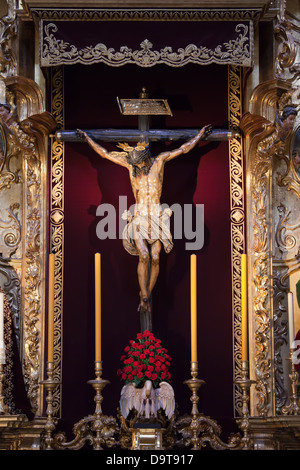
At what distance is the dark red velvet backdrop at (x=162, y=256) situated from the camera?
298 inches

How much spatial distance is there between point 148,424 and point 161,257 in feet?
4.68

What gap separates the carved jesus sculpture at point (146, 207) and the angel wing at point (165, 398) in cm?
66

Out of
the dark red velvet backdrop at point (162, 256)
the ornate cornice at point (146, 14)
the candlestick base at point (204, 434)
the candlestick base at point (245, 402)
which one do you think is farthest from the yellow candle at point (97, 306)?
the ornate cornice at point (146, 14)

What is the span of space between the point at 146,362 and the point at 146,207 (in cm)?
119

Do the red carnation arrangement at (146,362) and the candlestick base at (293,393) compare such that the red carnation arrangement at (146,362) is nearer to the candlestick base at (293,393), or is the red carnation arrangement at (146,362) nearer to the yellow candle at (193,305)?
the yellow candle at (193,305)

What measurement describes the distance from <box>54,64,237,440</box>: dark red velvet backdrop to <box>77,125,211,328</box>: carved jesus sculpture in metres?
0.23

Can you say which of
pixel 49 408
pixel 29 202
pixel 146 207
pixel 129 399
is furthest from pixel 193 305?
pixel 29 202

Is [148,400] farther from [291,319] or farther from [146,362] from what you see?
[291,319]

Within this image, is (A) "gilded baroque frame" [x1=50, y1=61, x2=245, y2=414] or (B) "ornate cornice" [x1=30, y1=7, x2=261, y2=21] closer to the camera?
(B) "ornate cornice" [x1=30, y1=7, x2=261, y2=21]

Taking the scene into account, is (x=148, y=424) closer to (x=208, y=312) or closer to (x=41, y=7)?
(x=208, y=312)

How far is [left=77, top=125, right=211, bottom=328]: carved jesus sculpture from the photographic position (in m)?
7.48

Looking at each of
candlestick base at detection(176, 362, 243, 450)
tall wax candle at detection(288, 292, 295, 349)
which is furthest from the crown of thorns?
candlestick base at detection(176, 362, 243, 450)

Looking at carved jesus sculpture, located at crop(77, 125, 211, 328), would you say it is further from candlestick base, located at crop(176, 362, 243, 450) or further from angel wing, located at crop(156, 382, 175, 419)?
candlestick base, located at crop(176, 362, 243, 450)
